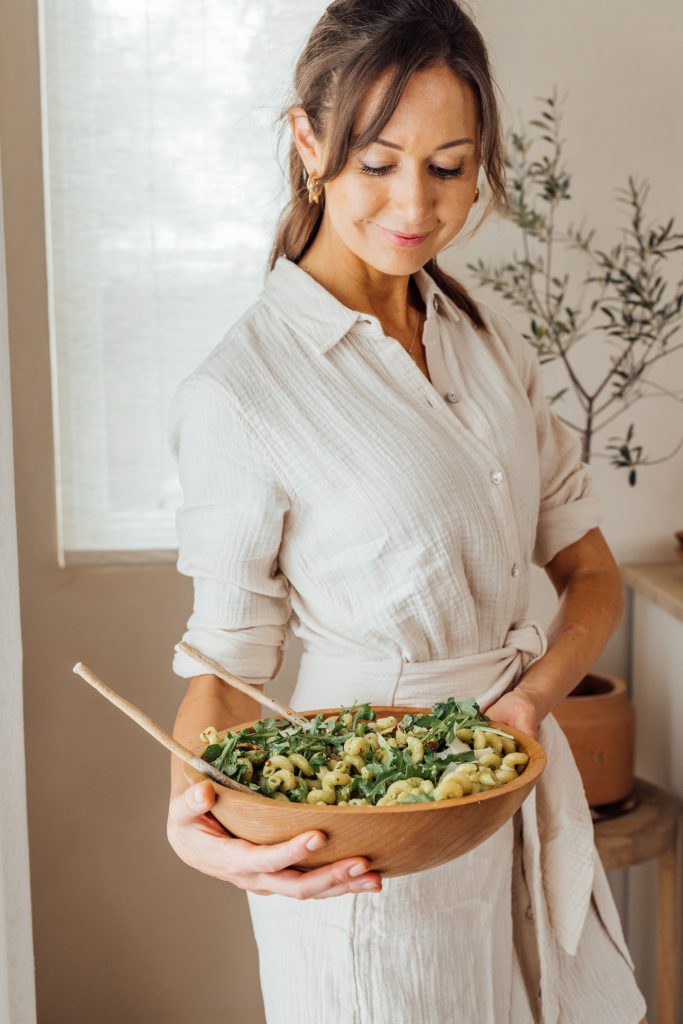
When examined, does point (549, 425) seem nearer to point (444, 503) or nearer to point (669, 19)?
point (444, 503)

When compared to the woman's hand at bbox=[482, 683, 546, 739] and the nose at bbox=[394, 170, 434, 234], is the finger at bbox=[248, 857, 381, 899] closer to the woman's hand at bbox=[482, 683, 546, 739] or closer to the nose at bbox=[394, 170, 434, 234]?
the woman's hand at bbox=[482, 683, 546, 739]

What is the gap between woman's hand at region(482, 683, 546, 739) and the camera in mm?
1168

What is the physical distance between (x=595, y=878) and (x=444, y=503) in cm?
55

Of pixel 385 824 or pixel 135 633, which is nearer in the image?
pixel 385 824

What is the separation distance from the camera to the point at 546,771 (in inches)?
53.1

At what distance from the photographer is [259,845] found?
919mm

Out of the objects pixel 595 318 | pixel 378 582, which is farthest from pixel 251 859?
pixel 595 318

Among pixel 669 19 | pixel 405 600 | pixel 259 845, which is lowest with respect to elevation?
pixel 259 845

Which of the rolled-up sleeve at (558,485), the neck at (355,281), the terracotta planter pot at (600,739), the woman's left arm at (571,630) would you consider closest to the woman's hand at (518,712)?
the woman's left arm at (571,630)

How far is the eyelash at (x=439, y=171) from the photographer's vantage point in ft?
3.81

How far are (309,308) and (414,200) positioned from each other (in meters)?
0.18

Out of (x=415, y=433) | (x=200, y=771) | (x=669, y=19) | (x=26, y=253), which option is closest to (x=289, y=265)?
(x=415, y=433)

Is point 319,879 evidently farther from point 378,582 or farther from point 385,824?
point 378,582

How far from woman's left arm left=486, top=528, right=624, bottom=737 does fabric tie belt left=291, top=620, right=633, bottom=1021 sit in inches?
1.3
